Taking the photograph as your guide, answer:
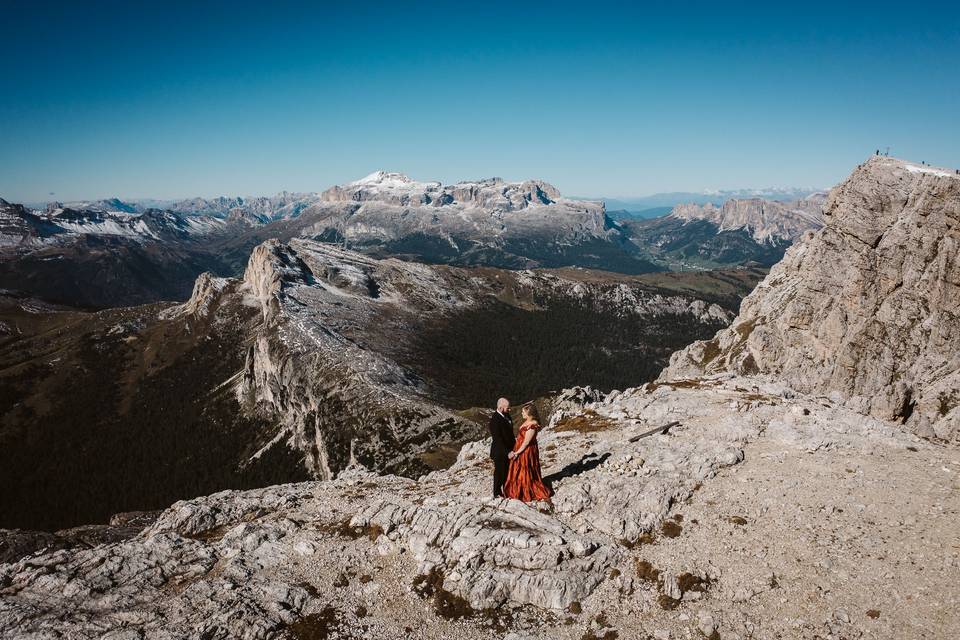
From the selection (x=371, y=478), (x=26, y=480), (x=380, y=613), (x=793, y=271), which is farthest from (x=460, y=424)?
(x=26, y=480)

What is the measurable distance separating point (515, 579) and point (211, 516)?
27.1 m

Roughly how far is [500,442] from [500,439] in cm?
18

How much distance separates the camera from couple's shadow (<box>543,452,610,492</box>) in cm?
3216

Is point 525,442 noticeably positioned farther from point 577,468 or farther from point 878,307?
point 878,307

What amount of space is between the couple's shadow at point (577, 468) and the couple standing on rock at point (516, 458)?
3.86m

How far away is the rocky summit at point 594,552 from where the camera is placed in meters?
19.9

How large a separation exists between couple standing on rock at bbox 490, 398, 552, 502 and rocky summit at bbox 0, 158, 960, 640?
1277 mm

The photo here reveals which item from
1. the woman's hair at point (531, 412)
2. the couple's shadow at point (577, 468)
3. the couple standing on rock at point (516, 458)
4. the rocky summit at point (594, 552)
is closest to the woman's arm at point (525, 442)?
the couple standing on rock at point (516, 458)

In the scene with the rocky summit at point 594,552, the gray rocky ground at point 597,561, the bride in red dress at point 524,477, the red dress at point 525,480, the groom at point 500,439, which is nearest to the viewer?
the gray rocky ground at point 597,561

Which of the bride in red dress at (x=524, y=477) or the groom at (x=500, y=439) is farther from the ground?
the groom at (x=500, y=439)

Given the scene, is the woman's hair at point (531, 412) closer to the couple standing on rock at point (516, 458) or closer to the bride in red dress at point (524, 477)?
the couple standing on rock at point (516, 458)

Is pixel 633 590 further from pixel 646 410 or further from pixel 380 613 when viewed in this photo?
pixel 646 410

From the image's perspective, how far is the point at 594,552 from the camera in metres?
23.5

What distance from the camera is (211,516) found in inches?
1455
